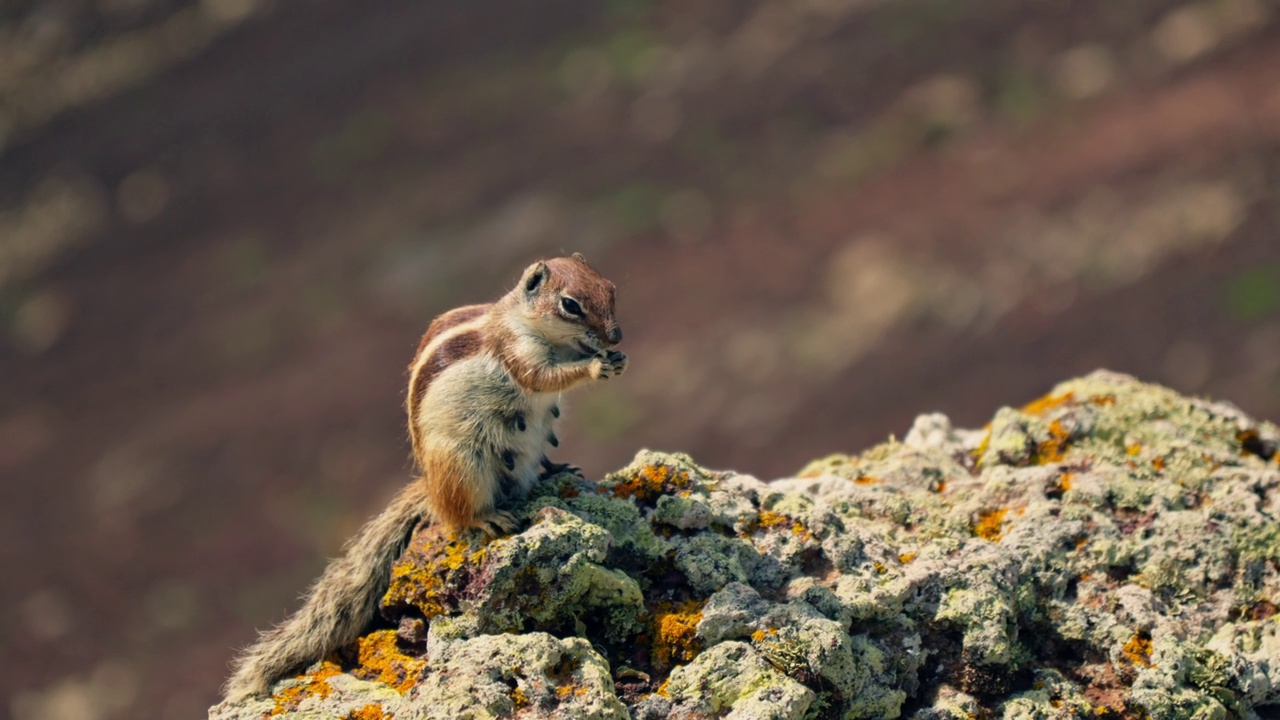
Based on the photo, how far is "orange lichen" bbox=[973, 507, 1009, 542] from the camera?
20.5 ft

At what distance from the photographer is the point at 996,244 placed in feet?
82.8

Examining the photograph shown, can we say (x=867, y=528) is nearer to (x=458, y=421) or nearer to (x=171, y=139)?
(x=458, y=421)

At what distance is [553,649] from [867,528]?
1.93 metres

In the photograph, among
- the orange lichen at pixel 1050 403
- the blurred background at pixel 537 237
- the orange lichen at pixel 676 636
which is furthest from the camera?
the blurred background at pixel 537 237

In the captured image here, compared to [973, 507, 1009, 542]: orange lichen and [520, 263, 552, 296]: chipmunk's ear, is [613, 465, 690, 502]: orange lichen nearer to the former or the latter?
[520, 263, 552, 296]: chipmunk's ear

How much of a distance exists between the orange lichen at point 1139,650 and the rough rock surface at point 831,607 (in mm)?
13

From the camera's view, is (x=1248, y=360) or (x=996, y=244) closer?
(x=1248, y=360)

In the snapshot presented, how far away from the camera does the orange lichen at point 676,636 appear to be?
17.9 feet

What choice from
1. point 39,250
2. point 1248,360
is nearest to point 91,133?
point 39,250

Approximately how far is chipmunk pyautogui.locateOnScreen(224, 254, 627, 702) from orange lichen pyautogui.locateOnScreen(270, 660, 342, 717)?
4.5 inches

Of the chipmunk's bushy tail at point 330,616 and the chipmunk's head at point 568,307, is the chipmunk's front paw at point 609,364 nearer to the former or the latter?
the chipmunk's head at point 568,307

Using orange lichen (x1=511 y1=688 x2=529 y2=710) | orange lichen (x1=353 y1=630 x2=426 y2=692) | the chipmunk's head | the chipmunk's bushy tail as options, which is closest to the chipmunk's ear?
the chipmunk's head

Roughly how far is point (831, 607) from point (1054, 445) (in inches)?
90.4

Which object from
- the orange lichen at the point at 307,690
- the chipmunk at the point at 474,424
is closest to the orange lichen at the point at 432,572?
the chipmunk at the point at 474,424
